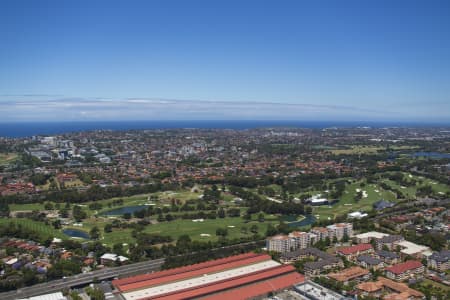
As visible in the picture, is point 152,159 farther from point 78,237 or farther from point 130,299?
point 130,299

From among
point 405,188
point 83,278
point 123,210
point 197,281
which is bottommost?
point 123,210

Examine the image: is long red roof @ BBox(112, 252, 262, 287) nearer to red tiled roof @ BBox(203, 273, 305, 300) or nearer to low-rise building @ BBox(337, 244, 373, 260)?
red tiled roof @ BBox(203, 273, 305, 300)

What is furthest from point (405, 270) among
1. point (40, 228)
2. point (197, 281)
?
point (40, 228)

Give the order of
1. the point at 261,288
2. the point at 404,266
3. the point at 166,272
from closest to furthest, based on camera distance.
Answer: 1. the point at 261,288
2. the point at 166,272
3. the point at 404,266

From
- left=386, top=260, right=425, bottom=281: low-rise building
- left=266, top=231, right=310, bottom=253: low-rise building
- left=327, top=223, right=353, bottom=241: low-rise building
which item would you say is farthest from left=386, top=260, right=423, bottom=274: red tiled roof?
left=266, top=231, right=310, bottom=253: low-rise building

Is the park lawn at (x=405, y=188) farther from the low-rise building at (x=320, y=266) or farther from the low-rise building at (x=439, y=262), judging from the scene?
the low-rise building at (x=320, y=266)

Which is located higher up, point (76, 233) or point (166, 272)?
point (166, 272)

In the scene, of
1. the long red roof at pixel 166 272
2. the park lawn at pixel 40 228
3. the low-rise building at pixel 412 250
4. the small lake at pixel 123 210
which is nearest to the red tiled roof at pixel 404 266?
A: the low-rise building at pixel 412 250

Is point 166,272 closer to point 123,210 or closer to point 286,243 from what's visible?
point 286,243
